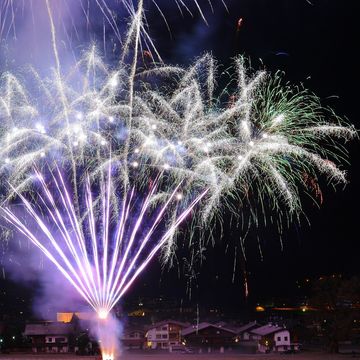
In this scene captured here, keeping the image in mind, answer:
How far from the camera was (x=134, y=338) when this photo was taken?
147 ft

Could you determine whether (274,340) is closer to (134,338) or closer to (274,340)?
(274,340)

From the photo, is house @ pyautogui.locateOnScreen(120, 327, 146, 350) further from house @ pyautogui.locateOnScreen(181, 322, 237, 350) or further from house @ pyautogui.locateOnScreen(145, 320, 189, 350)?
house @ pyautogui.locateOnScreen(181, 322, 237, 350)

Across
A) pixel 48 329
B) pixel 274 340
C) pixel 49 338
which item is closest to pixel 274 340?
pixel 274 340

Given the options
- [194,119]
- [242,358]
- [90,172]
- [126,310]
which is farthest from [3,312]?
[194,119]

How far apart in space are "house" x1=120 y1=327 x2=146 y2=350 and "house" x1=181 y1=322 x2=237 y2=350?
3.50m

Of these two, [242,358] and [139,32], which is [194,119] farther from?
[242,358]

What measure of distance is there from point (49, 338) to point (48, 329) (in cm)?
75

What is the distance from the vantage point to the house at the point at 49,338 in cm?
4281

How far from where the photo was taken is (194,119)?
50.3 ft

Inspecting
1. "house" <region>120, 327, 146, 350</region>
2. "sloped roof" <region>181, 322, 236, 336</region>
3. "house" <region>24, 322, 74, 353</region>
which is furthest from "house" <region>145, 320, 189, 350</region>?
"house" <region>24, 322, 74, 353</region>

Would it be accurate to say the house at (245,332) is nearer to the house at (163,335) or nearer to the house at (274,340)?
the house at (274,340)

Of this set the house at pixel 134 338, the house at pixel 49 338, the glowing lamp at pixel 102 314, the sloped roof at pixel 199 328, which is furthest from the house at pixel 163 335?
the glowing lamp at pixel 102 314

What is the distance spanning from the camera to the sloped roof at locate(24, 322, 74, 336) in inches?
1694

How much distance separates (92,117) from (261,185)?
5.35m
